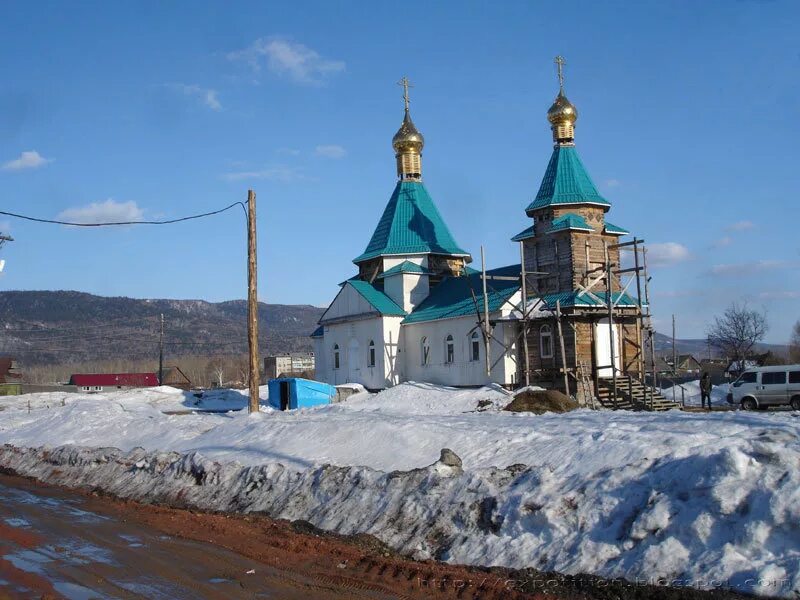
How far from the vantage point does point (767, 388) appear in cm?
2855

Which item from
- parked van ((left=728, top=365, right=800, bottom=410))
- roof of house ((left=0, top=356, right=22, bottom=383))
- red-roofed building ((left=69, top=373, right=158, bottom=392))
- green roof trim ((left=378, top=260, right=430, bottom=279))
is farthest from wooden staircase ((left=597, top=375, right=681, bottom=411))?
roof of house ((left=0, top=356, right=22, bottom=383))

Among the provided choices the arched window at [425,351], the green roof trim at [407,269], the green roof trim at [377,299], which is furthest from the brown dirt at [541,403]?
the green roof trim at [407,269]

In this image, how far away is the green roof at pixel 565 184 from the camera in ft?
106

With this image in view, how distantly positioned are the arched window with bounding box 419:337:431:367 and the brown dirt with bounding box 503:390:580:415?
32.0 ft

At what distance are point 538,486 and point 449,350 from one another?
2444 centimetres

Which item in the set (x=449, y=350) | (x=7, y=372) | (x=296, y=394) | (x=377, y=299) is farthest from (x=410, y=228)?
(x=7, y=372)

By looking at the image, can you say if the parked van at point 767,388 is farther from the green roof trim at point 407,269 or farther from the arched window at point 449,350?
the green roof trim at point 407,269

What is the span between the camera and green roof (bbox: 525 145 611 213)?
3244 centimetres

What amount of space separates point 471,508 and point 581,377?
2115 centimetres

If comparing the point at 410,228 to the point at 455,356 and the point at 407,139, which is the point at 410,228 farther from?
the point at 455,356

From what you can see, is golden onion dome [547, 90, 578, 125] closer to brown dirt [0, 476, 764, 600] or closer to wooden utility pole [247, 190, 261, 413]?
wooden utility pole [247, 190, 261, 413]

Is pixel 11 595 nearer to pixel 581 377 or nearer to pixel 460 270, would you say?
pixel 581 377

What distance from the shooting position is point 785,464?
330 inches

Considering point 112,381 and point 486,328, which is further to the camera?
point 112,381
